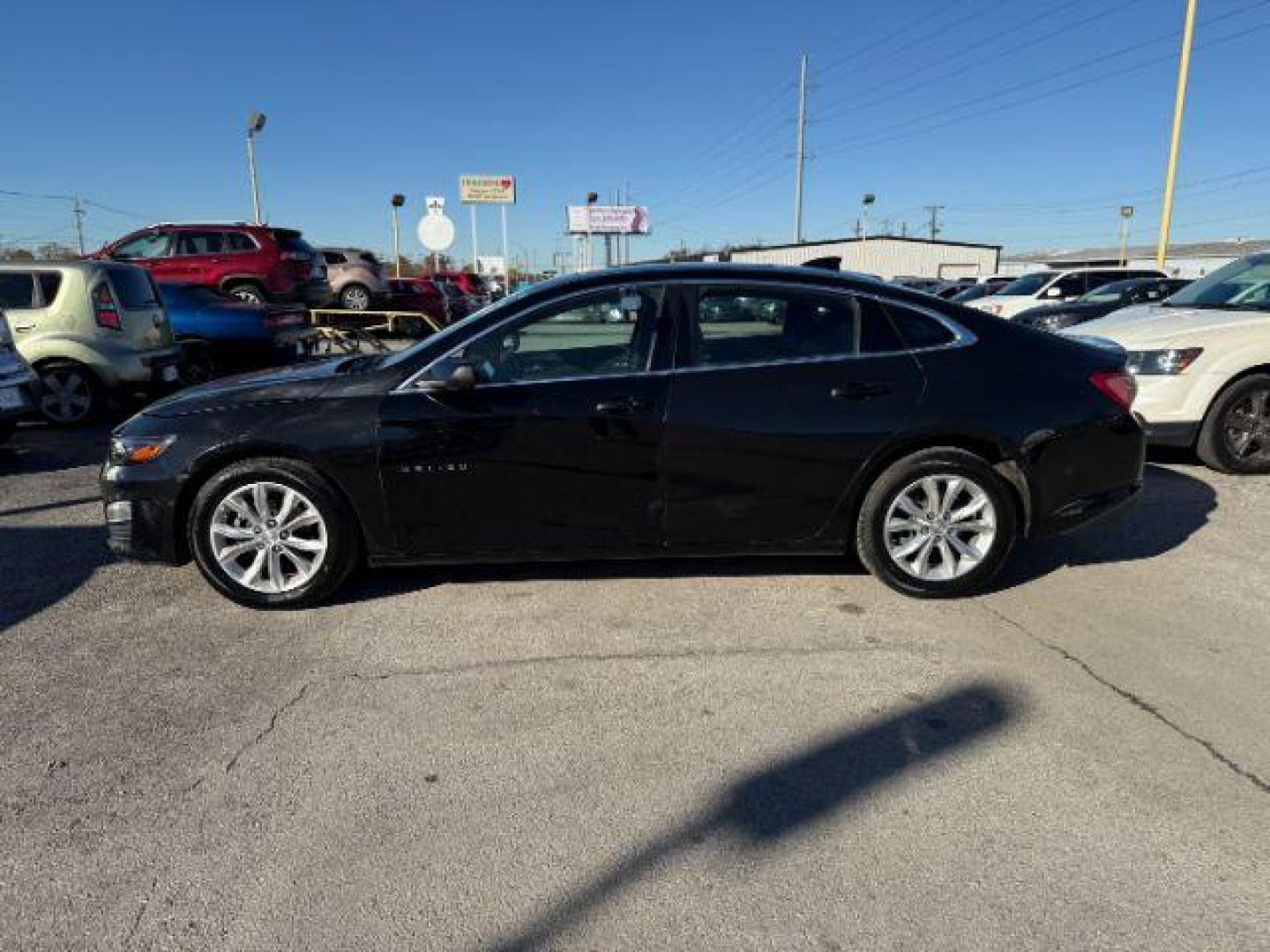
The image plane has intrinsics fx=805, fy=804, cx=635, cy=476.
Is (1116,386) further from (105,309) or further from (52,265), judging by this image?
(52,265)

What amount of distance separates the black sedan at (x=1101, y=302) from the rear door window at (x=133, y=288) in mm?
11014

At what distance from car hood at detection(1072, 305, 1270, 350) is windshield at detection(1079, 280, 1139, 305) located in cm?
728

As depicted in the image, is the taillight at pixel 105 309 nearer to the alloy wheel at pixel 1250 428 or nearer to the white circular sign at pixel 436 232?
the alloy wheel at pixel 1250 428

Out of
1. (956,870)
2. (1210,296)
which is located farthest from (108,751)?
(1210,296)

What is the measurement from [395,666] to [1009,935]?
2334 mm

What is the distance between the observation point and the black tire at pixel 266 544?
368cm

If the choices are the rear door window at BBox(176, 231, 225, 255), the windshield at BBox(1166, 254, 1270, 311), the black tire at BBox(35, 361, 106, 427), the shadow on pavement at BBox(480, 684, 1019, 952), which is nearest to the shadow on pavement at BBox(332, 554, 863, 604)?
the shadow on pavement at BBox(480, 684, 1019, 952)

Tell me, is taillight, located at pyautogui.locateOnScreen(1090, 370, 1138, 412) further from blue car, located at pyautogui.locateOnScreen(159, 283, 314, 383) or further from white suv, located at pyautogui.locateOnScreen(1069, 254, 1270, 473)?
blue car, located at pyautogui.locateOnScreen(159, 283, 314, 383)

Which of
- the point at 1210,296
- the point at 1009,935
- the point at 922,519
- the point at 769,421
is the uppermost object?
the point at 1210,296

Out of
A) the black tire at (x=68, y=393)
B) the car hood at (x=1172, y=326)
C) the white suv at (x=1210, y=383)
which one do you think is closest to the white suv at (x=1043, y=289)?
the car hood at (x=1172, y=326)

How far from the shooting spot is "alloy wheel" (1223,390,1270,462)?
236 inches

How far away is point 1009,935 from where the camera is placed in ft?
6.34

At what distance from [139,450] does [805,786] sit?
10.7ft

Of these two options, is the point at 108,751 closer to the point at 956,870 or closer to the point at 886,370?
the point at 956,870
